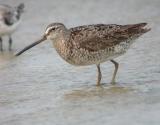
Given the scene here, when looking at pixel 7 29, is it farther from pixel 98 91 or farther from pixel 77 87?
pixel 98 91

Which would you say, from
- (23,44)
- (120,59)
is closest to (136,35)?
(120,59)

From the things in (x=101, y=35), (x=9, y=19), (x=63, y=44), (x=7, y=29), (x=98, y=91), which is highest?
(x=9, y=19)

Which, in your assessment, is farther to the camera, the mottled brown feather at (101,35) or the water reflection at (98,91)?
the mottled brown feather at (101,35)

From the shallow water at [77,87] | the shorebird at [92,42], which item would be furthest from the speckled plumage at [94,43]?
the shallow water at [77,87]

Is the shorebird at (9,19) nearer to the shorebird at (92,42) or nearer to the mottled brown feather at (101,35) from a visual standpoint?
the shorebird at (92,42)

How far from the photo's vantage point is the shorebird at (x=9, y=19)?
43.7 ft

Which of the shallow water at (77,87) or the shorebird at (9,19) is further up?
the shorebird at (9,19)

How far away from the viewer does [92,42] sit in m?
8.84

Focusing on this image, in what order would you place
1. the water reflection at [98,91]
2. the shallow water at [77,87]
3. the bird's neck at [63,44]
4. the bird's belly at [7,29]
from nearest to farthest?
1. the shallow water at [77,87]
2. the water reflection at [98,91]
3. the bird's neck at [63,44]
4. the bird's belly at [7,29]

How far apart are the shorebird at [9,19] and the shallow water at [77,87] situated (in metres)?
0.27

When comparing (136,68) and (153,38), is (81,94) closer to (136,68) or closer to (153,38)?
(136,68)

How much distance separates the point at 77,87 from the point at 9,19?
528 centimetres

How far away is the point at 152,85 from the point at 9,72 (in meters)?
2.73

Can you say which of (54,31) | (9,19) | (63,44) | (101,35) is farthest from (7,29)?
(101,35)
